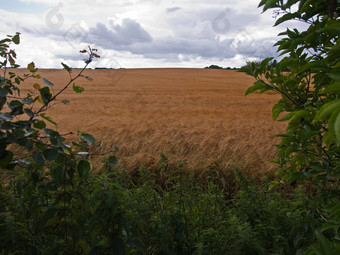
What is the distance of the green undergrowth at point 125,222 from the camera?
1.67 metres

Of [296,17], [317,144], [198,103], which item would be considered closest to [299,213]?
[317,144]

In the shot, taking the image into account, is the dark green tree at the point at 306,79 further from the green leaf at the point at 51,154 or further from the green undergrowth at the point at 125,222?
the green leaf at the point at 51,154

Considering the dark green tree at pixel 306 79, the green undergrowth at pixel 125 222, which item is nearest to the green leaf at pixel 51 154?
the green undergrowth at pixel 125 222

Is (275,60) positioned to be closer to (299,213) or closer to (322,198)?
(322,198)

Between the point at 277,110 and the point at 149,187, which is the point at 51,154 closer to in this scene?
the point at 277,110

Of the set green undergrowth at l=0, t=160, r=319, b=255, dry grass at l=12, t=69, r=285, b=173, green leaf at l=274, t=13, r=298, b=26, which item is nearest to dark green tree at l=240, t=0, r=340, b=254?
green leaf at l=274, t=13, r=298, b=26

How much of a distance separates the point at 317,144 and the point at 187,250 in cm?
102

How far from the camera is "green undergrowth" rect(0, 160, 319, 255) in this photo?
167cm

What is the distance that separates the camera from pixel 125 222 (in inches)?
65.7

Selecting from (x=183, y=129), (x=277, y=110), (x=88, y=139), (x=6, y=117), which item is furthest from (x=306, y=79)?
(x=183, y=129)

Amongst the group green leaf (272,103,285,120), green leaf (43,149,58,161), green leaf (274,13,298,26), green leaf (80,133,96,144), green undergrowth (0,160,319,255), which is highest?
green leaf (274,13,298,26)

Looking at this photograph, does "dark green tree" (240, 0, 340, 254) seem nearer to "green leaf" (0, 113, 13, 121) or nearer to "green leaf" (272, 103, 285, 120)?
"green leaf" (272, 103, 285, 120)

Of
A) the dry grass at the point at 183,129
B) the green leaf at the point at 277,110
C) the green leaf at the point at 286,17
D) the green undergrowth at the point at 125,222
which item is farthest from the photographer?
the dry grass at the point at 183,129

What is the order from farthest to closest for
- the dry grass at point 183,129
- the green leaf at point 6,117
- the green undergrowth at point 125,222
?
1. the dry grass at point 183,129
2. the green undergrowth at point 125,222
3. the green leaf at point 6,117
